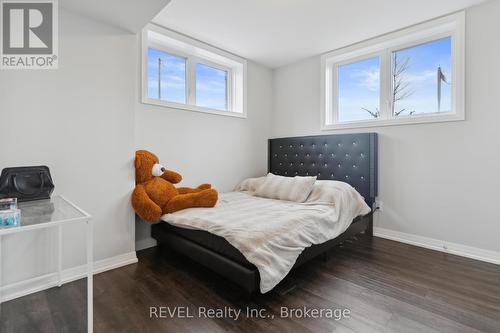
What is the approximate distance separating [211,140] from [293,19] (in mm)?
1703

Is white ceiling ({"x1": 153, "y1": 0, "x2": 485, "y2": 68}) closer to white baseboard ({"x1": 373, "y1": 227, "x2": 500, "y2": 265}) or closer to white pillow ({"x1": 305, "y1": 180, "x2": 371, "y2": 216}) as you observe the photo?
white pillow ({"x1": 305, "y1": 180, "x2": 371, "y2": 216})

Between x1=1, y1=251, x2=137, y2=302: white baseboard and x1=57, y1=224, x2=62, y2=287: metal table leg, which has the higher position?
x1=57, y1=224, x2=62, y2=287: metal table leg

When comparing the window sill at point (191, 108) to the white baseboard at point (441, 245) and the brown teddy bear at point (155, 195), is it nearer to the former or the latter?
the brown teddy bear at point (155, 195)

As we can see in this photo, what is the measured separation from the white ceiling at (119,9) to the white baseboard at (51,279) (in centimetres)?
205

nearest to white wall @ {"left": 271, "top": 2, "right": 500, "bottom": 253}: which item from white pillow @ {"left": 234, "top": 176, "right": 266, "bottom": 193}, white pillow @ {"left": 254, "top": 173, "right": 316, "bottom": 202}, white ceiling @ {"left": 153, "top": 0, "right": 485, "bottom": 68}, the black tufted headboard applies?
the black tufted headboard

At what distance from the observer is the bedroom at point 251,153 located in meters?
1.60

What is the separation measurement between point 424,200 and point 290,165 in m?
1.69

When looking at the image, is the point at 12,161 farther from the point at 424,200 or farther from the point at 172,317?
the point at 424,200

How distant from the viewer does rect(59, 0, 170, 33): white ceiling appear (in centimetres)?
180

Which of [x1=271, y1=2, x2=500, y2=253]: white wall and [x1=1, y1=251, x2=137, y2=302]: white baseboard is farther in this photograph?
[x1=271, y1=2, x2=500, y2=253]: white wall

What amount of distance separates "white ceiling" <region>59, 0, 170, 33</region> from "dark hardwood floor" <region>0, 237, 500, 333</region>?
2119mm

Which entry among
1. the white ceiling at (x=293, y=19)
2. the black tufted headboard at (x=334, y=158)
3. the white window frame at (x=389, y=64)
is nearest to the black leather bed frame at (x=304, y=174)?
the black tufted headboard at (x=334, y=158)

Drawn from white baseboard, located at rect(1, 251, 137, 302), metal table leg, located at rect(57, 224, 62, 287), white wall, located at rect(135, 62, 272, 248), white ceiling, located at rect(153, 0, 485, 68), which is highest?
white ceiling, located at rect(153, 0, 485, 68)

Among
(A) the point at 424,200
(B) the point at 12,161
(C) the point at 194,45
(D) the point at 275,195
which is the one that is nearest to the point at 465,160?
(A) the point at 424,200
